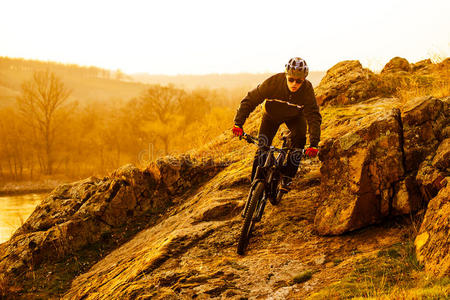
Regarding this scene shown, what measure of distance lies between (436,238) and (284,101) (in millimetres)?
2971

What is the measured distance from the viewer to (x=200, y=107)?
58.7m

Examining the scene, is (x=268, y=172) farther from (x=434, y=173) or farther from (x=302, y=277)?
(x=434, y=173)

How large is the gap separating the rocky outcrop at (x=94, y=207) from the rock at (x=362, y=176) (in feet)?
15.0

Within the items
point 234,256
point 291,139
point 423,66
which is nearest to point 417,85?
point 423,66

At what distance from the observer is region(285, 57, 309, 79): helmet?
560 centimetres

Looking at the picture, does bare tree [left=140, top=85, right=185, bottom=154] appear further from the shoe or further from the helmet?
the helmet

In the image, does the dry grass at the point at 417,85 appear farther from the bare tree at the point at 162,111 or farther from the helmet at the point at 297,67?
the bare tree at the point at 162,111

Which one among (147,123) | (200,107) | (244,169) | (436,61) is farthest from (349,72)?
(200,107)

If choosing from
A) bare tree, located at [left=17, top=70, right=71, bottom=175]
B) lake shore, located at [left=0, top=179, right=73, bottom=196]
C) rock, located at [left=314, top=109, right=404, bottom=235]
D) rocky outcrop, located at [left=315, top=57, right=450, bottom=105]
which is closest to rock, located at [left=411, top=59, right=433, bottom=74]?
rocky outcrop, located at [left=315, top=57, right=450, bottom=105]

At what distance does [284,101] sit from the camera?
19.8 feet

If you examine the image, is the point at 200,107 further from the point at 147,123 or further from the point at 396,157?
the point at 396,157

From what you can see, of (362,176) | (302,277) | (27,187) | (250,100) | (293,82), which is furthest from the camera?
(27,187)

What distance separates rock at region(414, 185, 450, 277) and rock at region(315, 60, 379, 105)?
6205mm

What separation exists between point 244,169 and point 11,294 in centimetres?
575
